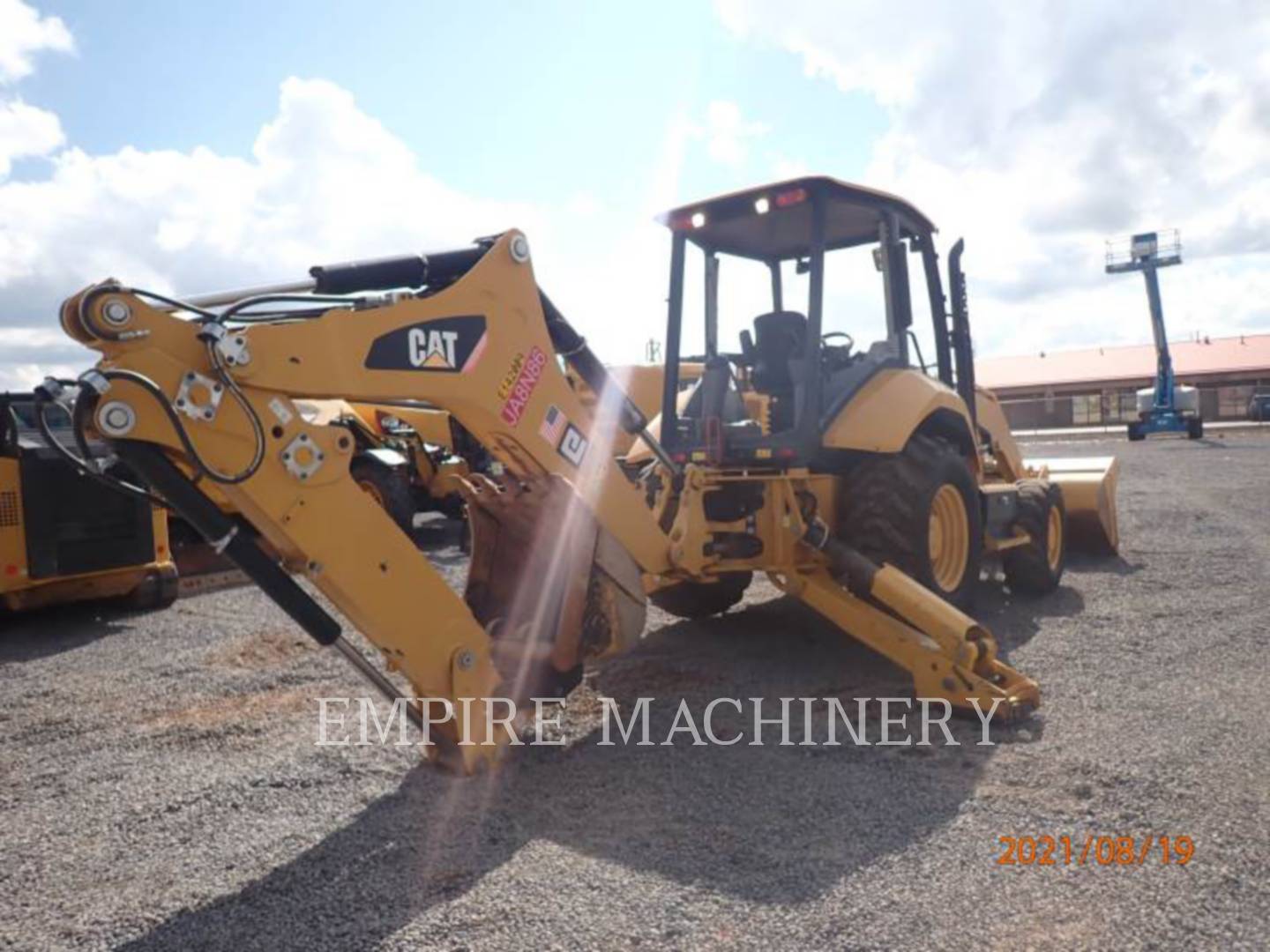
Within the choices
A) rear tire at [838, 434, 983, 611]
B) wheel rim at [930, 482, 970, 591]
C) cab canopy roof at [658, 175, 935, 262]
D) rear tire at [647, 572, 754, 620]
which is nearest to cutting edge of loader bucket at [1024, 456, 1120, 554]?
wheel rim at [930, 482, 970, 591]

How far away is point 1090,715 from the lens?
4363 mm

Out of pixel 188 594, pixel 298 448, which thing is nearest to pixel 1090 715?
pixel 298 448

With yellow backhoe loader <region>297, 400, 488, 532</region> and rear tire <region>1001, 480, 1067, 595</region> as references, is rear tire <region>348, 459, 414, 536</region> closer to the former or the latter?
yellow backhoe loader <region>297, 400, 488, 532</region>

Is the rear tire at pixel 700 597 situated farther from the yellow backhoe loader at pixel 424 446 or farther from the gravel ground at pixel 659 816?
the yellow backhoe loader at pixel 424 446

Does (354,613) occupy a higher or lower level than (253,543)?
lower

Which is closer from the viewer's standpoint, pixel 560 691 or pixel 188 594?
pixel 560 691

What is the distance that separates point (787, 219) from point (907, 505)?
181 cm

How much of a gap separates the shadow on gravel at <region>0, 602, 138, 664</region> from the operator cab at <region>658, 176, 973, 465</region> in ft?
14.7

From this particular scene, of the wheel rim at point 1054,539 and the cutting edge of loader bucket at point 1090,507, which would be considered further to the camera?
the cutting edge of loader bucket at point 1090,507

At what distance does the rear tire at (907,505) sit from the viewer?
5371mm

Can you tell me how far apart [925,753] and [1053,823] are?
31.0 inches

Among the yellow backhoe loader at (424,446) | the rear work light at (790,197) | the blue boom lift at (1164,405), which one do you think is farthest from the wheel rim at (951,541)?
the blue boom lift at (1164,405)

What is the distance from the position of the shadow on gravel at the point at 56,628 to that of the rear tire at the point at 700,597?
4.06m

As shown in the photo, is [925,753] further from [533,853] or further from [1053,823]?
[533,853]
